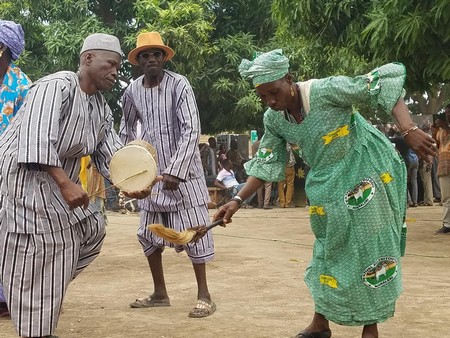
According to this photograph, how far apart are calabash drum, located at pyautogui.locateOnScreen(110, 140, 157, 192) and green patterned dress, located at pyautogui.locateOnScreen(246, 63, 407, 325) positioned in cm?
89

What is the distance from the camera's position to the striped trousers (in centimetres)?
424

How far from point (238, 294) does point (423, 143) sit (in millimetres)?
2900

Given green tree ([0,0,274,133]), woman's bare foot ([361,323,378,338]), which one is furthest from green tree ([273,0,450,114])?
green tree ([0,0,274,133])

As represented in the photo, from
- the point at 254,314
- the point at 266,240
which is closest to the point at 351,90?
the point at 254,314

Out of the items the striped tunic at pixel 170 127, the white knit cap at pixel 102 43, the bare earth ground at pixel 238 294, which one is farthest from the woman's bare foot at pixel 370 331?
the white knit cap at pixel 102 43

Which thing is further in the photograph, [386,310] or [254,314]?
[254,314]

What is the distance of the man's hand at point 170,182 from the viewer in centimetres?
571

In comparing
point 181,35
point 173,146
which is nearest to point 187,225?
point 173,146

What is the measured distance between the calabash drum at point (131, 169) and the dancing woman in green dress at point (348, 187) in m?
0.78

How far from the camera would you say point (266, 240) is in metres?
10.8

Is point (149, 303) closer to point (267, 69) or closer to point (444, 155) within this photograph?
point (267, 69)

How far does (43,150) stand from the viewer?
4.04 m

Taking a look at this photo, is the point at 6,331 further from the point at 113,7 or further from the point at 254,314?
the point at 113,7

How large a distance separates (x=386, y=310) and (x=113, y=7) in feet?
59.1
